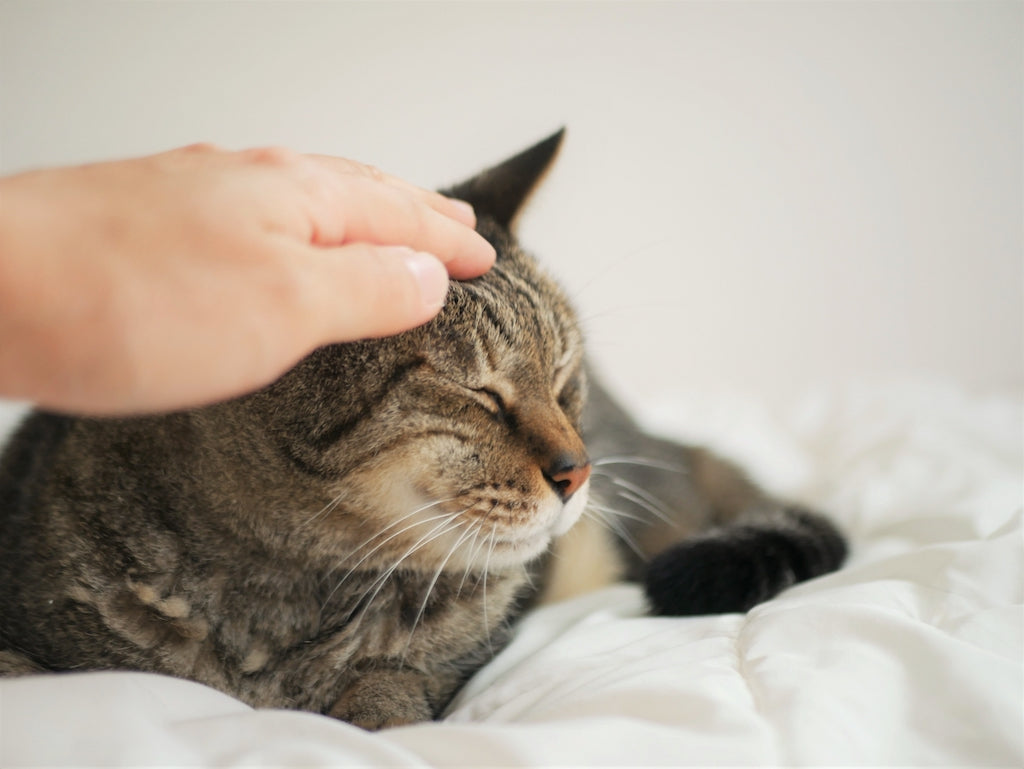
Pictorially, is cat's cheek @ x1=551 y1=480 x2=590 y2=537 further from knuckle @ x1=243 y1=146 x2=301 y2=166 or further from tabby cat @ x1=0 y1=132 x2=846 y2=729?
knuckle @ x1=243 y1=146 x2=301 y2=166

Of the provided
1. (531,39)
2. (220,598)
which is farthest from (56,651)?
(531,39)

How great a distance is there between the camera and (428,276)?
2.18ft

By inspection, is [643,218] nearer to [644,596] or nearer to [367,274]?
[644,596]

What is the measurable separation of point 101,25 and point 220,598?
4.72 ft

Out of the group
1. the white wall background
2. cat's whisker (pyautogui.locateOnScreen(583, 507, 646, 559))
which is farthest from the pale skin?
the white wall background

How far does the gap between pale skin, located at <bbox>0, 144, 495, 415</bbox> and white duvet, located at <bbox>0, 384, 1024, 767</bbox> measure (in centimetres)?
30

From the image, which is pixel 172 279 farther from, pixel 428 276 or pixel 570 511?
pixel 570 511

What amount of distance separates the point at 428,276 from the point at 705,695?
0.46m

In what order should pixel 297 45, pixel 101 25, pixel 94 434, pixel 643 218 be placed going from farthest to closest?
pixel 643 218 → pixel 297 45 → pixel 101 25 → pixel 94 434

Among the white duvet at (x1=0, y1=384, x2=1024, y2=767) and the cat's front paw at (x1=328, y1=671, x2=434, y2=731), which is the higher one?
the white duvet at (x1=0, y1=384, x2=1024, y2=767)

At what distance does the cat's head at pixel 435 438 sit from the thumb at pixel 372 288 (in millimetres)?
164

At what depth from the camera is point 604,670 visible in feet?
2.62

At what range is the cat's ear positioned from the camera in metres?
1.11

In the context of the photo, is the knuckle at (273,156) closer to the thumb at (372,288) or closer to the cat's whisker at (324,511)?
the thumb at (372,288)
